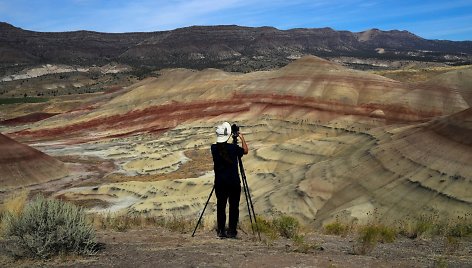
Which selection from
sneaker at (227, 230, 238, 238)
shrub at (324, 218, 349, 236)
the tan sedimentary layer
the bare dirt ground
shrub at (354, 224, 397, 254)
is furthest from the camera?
the tan sedimentary layer

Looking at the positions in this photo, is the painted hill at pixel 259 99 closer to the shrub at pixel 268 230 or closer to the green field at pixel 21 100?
the green field at pixel 21 100

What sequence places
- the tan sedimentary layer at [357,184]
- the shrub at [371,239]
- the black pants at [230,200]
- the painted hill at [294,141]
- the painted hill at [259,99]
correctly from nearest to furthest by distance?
the shrub at [371,239] < the black pants at [230,200] < the tan sedimentary layer at [357,184] < the painted hill at [294,141] < the painted hill at [259,99]

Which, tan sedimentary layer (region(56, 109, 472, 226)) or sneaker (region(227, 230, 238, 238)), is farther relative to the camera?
tan sedimentary layer (region(56, 109, 472, 226))

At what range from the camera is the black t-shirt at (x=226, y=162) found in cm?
873

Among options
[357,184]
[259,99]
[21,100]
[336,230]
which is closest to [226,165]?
[336,230]

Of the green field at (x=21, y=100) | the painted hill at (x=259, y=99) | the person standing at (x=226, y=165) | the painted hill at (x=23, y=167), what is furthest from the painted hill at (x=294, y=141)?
the green field at (x=21, y=100)

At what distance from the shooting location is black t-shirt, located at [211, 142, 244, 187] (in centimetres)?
873

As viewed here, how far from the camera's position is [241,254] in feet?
25.1

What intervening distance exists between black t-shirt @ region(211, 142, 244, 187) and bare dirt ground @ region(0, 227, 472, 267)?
1107 mm

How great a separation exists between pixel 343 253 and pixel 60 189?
3017 cm

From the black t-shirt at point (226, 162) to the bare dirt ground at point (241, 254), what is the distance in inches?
43.6

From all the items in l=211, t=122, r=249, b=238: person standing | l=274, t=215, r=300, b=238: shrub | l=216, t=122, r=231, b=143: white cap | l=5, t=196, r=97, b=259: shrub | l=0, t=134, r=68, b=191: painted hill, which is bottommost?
l=0, t=134, r=68, b=191: painted hill

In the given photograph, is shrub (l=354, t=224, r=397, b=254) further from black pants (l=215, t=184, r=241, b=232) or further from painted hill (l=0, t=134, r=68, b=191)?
painted hill (l=0, t=134, r=68, b=191)

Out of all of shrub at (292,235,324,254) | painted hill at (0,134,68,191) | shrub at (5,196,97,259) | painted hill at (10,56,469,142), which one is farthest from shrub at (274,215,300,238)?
painted hill at (10,56,469,142)
